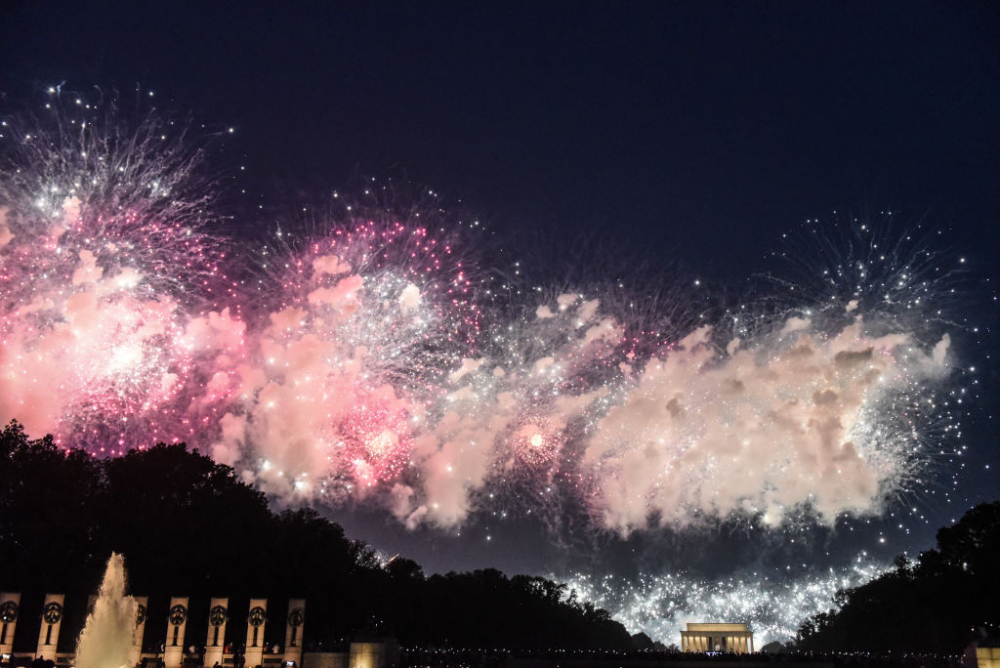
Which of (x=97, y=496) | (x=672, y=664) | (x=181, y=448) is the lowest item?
(x=672, y=664)

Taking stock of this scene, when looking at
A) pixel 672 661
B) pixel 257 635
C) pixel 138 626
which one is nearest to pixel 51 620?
pixel 138 626

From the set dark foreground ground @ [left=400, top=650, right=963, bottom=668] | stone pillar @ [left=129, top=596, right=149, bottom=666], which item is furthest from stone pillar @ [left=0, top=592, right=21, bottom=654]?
dark foreground ground @ [left=400, top=650, right=963, bottom=668]

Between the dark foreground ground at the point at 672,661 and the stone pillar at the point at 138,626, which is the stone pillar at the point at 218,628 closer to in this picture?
the stone pillar at the point at 138,626

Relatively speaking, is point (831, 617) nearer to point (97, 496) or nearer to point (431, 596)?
point (431, 596)

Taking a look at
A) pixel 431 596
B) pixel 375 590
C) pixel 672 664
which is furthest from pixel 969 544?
pixel 431 596

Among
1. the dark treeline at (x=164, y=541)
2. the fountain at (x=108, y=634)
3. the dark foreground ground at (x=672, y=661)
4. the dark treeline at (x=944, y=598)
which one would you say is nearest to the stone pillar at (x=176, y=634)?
the fountain at (x=108, y=634)

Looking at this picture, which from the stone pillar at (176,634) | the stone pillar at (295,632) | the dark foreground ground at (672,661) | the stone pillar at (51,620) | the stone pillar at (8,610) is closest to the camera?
the stone pillar at (8,610)
